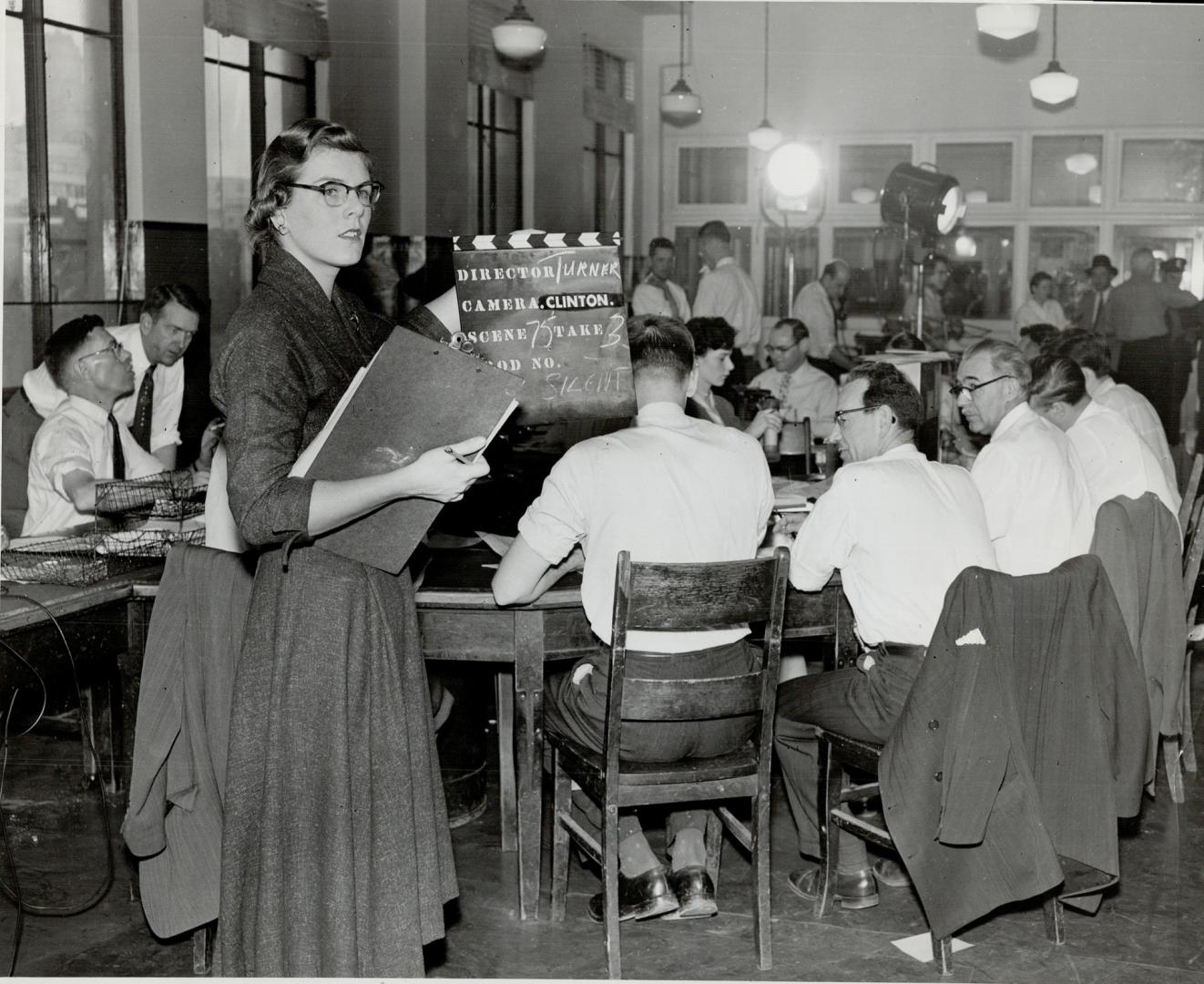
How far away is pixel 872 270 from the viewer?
12.8 metres

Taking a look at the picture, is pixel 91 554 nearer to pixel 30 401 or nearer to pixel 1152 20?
pixel 30 401

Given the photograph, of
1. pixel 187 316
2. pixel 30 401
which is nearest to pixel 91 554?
pixel 30 401

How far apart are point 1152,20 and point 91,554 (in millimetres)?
10996

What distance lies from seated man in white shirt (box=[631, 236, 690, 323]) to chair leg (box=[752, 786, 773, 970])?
7.49 m

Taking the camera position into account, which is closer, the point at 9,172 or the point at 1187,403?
the point at 9,172

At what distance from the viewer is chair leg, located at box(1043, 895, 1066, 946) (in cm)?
302

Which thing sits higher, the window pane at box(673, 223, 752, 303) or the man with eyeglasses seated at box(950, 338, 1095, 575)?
the window pane at box(673, 223, 752, 303)

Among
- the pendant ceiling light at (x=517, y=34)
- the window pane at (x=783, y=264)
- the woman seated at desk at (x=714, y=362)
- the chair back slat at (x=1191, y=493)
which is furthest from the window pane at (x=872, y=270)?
the chair back slat at (x=1191, y=493)

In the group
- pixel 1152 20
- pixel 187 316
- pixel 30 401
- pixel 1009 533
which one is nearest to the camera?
pixel 1009 533

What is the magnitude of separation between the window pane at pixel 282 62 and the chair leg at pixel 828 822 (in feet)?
23.2

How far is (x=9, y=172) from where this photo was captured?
6.43 m

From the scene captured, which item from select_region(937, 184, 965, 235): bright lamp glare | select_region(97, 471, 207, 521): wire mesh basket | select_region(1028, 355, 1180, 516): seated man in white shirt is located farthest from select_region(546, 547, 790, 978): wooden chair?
select_region(937, 184, 965, 235): bright lamp glare

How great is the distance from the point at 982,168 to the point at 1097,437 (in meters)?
8.99

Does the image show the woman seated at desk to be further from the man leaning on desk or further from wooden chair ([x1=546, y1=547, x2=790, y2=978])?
wooden chair ([x1=546, y1=547, x2=790, y2=978])
